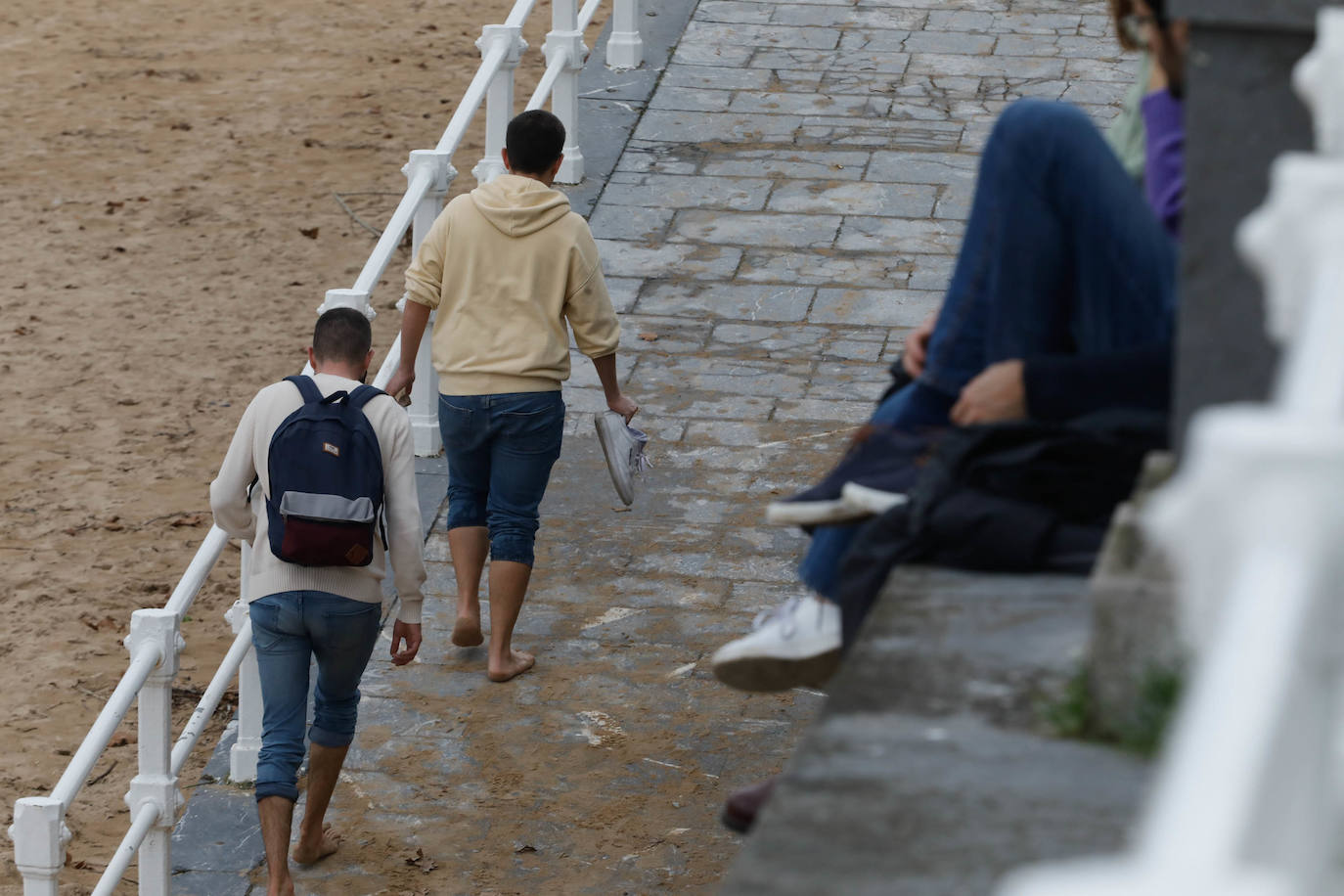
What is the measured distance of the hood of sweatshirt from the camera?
5.86m

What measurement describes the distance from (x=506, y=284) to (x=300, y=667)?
1445 mm

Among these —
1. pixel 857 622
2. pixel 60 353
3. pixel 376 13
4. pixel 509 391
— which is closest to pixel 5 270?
pixel 60 353

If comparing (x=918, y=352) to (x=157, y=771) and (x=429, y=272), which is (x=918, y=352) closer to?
(x=157, y=771)

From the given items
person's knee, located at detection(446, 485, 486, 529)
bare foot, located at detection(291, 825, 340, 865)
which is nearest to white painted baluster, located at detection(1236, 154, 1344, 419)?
bare foot, located at detection(291, 825, 340, 865)

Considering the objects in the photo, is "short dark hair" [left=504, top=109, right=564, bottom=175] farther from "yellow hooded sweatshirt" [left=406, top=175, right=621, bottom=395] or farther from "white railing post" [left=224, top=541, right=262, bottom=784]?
"white railing post" [left=224, top=541, right=262, bottom=784]

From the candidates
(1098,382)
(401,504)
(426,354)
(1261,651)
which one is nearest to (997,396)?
(1098,382)

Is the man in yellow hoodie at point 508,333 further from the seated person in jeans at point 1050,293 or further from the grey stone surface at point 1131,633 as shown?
the grey stone surface at point 1131,633

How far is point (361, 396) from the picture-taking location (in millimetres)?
5090

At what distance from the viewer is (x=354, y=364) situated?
17.2 feet

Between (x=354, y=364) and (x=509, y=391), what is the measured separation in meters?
0.83

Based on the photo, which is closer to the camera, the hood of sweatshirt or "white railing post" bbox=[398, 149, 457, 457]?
the hood of sweatshirt

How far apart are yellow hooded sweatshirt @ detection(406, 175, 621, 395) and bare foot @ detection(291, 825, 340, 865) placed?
1.51m

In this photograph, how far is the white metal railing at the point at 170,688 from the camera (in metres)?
4.70

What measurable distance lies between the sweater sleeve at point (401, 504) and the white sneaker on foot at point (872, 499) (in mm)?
2473
